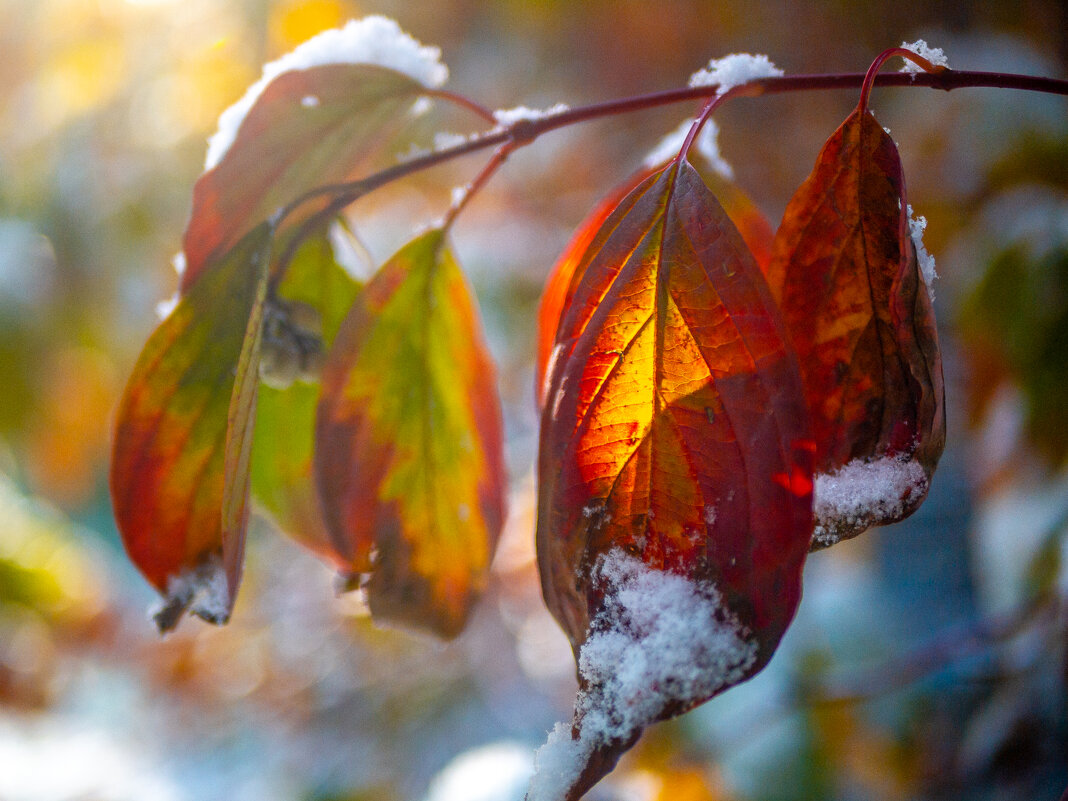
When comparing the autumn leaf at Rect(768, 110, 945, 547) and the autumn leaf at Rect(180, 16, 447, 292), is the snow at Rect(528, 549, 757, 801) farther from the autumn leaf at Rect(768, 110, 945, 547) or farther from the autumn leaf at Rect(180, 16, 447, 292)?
the autumn leaf at Rect(180, 16, 447, 292)

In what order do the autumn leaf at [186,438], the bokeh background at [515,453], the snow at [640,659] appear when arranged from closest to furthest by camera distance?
the snow at [640,659]
the autumn leaf at [186,438]
the bokeh background at [515,453]

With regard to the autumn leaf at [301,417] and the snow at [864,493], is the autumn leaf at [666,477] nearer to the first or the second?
the snow at [864,493]

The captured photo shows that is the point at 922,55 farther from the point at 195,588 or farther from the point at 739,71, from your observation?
the point at 195,588

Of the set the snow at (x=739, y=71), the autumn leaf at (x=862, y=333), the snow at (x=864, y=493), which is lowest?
the snow at (x=864, y=493)

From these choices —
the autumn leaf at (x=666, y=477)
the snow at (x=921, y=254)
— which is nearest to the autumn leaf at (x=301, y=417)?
the autumn leaf at (x=666, y=477)

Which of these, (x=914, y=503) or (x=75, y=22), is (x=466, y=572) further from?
(x=75, y=22)

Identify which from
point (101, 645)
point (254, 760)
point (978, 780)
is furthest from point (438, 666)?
point (978, 780)

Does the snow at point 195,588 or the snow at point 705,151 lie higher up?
the snow at point 705,151
